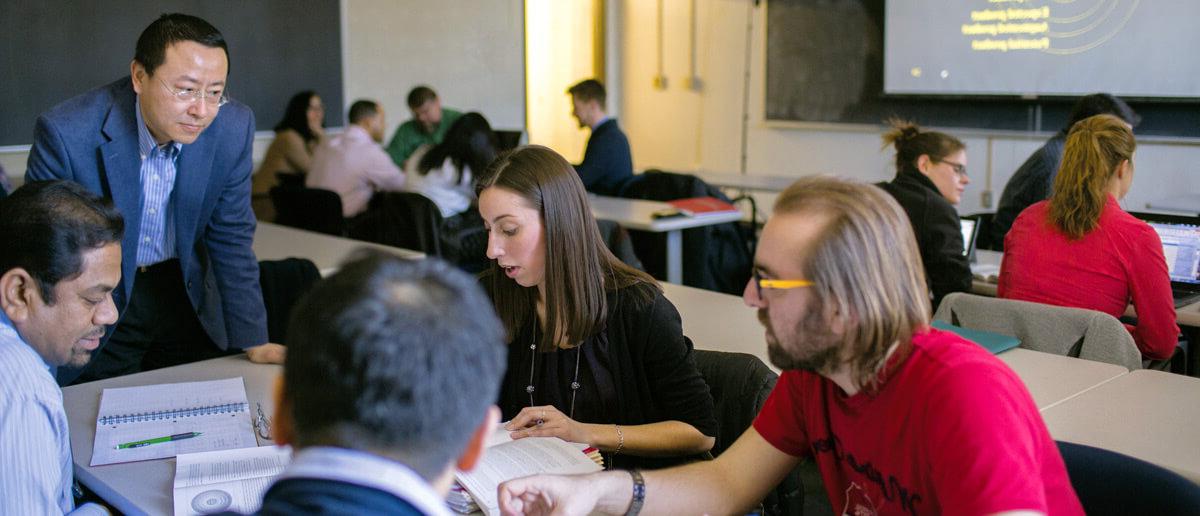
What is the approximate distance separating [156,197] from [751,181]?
5675mm

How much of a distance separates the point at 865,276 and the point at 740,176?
22.4 feet

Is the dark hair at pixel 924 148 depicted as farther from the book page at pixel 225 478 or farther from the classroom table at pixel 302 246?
the book page at pixel 225 478

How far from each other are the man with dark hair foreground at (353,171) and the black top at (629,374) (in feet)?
14.3

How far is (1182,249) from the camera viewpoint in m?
3.52

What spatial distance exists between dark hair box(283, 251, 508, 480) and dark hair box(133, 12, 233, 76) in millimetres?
1717

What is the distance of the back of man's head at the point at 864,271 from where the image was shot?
1.30m

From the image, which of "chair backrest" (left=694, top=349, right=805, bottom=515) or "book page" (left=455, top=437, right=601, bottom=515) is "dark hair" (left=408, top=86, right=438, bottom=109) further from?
"book page" (left=455, top=437, right=601, bottom=515)

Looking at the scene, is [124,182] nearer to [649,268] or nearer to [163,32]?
[163,32]

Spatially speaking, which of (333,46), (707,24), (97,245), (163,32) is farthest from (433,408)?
(707,24)

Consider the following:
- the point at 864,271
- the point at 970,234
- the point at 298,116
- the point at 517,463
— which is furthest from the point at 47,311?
the point at 298,116

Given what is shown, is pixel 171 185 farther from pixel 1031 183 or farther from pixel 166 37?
pixel 1031 183

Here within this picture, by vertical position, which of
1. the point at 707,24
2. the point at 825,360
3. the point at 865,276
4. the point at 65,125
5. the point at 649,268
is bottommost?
the point at 649,268

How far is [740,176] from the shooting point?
8.05m

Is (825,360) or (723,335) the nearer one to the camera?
(825,360)
